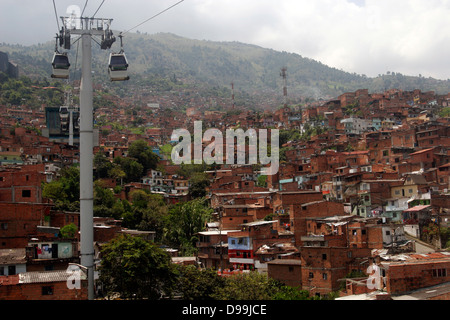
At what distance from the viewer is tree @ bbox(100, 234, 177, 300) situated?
790 inches

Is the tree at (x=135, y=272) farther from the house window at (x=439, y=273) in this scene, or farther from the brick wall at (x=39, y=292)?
the house window at (x=439, y=273)

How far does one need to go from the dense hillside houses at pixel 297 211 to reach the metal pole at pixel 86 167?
4.99ft

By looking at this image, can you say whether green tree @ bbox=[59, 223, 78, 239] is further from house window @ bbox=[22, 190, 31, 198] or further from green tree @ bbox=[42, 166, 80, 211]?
green tree @ bbox=[42, 166, 80, 211]

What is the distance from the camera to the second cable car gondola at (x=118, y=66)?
13.1 m

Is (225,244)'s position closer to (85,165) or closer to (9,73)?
(85,165)

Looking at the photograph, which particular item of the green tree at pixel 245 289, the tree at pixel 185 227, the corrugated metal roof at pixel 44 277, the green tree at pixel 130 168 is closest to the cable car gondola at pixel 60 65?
the corrugated metal roof at pixel 44 277

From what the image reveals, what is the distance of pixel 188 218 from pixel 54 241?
Answer: 15849mm

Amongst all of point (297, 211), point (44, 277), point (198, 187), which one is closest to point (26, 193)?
point (44, 277)

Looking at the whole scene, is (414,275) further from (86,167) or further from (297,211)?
(297,211)

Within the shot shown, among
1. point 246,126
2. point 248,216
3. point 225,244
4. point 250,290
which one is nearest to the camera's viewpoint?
point 250,290

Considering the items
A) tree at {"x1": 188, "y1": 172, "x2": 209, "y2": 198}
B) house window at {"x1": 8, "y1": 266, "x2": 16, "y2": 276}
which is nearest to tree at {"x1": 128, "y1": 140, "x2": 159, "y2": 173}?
tree at {"x1": 188, "y1": 172, "x2": 209, "y2": 198}

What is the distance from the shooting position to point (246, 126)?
251 ft

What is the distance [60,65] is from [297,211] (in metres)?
20.7
